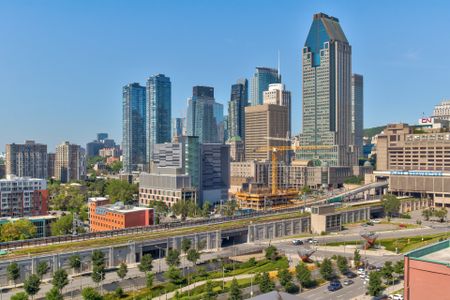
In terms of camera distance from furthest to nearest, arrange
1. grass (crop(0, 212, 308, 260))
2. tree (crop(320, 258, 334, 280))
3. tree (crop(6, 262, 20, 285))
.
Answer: grass (crop(0, 212, 308, 260)) < tree (crop(320, 258, 334, 280)) < tree (crop(6, 262, 20, 285))

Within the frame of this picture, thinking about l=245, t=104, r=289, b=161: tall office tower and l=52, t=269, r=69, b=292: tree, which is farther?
l=245, t=104, r=289, b=161: tall office tower

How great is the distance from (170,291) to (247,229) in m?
28.4

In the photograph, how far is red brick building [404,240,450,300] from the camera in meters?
26.2

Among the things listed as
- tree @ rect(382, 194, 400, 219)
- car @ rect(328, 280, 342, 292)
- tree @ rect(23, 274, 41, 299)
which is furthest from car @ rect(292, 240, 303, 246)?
tree @ rect(23, 274, 41, 299)

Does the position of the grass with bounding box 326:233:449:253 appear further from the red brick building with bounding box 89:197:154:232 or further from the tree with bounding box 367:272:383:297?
the red brick building with bounding box 89:197:154:232

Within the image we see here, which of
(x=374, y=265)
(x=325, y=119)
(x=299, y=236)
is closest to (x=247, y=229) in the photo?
(x=299, y=236)

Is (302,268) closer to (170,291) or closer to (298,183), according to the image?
(170,291)

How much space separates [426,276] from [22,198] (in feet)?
272

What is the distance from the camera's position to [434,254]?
29.1 metres

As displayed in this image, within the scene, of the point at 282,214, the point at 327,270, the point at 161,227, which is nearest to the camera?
the point at 327,270

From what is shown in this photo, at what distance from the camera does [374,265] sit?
5572 centimetres

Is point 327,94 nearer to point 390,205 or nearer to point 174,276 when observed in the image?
point 390,205

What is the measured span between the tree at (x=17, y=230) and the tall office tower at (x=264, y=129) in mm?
122178

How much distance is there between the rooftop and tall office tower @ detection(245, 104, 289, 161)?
155503 millimetres
